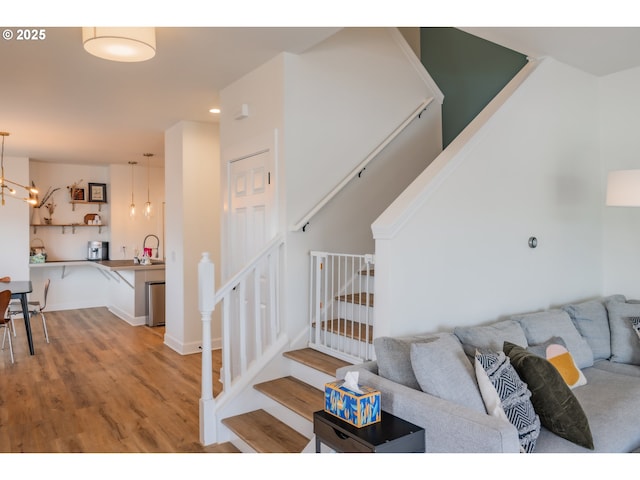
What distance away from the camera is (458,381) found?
6.94ft

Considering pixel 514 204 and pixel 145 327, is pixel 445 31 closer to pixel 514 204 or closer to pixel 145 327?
pixel 514 204

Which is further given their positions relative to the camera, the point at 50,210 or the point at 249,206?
the point at 50,210

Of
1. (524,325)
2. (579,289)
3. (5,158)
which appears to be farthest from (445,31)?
(5,158)

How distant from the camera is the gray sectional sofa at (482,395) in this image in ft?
6.15

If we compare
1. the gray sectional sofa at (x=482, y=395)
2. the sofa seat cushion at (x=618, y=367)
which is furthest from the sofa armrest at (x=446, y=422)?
the sofa seat cushion at (x=618, y=367)

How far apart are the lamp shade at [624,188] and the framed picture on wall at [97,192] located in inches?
314

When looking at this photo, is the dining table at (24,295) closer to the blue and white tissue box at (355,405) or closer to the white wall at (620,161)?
the blue and white tissue box at (355,405)

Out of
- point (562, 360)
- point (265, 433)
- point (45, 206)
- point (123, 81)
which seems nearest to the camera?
point (562, 360)

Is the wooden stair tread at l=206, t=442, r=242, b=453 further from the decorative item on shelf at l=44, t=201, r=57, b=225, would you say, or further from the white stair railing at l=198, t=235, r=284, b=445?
the decorative item on shelf at l=44, t=201, r=57, b=225

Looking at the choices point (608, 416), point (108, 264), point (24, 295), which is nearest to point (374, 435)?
point (608, 416)

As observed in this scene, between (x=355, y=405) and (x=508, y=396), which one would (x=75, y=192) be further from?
(x=508, y=396)

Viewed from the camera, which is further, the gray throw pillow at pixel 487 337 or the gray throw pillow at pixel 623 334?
the gray throw pillow at pixel 623 334

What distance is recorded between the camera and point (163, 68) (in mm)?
3646

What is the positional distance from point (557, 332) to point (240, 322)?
81.6 inches
